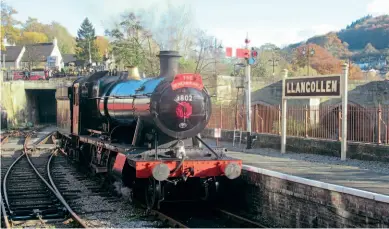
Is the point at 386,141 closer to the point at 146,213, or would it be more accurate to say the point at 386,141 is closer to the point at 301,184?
the point at 301,184

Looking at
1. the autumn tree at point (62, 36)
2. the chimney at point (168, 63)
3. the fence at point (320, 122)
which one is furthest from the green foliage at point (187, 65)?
the autumn tree at point (62, 36)

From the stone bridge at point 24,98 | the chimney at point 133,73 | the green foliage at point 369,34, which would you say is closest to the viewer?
the chimney at point 133,73

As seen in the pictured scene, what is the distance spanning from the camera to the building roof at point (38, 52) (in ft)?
249

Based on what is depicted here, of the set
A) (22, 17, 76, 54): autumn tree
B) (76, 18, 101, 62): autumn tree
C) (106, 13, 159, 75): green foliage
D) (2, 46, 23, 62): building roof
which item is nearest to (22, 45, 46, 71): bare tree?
(2, 46, 23, 62): building roof


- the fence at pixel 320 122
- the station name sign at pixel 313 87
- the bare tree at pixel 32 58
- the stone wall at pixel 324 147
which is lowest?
the stone wall at pixel 324 147

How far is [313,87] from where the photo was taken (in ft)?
47.7

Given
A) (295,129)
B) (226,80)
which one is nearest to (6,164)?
(295,129)

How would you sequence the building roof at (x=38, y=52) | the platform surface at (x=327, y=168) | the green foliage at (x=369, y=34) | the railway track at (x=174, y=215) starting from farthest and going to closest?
the green foliage at (x=369, y=34) → the building roof at (x=38, y=52) → the platform surface at (x=327, y=168) → the railway track at (x=174, y=215)

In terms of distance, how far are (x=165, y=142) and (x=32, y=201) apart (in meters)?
3.49

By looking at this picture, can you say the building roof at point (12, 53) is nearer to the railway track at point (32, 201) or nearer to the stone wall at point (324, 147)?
the railway track at point (32, 201)

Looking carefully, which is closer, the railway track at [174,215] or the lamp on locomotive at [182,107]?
the railway track at [174,215]

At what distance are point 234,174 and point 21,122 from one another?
3727cm

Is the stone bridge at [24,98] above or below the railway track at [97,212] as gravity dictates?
above

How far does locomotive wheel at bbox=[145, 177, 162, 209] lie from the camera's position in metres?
→ 9.21
